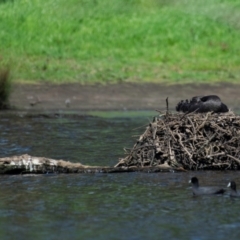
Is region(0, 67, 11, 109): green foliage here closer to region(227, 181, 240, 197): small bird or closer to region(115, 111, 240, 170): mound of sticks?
region(115, 111, 240, 170): mound of sticks

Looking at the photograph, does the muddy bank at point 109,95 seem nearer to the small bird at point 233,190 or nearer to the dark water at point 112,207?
the dark water at point 112,207

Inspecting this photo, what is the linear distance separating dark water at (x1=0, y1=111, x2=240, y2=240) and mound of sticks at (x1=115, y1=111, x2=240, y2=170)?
243 mm

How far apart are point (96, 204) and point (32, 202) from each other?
0.76 meters

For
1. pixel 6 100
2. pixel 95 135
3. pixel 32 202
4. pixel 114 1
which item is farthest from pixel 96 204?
pixel 114 1

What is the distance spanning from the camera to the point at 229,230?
10242 millimetres

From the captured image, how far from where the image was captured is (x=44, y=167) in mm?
13805

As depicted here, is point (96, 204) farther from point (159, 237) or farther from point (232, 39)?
point (232, 39)

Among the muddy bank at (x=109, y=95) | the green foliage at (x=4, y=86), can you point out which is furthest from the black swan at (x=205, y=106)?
the muddy bank at (x=109, y=95)

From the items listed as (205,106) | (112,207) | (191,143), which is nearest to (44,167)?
(191,143)

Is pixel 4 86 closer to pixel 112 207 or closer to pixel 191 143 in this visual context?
pixel 191 143

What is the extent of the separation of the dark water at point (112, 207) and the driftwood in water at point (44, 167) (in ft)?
0.46

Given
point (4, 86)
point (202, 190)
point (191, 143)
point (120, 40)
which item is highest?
point (120, 40)

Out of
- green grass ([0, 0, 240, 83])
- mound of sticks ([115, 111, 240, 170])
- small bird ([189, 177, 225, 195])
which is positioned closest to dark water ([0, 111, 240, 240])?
small bird ([189, 177, 225, 195])

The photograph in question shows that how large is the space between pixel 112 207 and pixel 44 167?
8.25 feet
